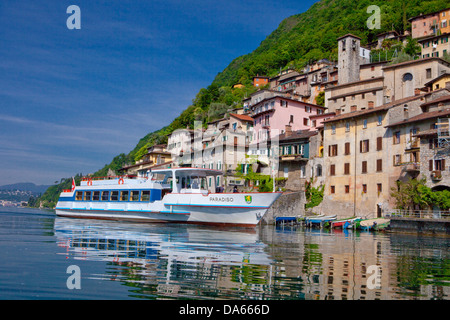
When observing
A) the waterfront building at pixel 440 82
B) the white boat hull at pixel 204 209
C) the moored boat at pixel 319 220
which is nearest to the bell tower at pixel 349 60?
the waterfront building at pixel 440 82

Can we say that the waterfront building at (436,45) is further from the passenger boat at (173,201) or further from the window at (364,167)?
the passenger boat at (173,201)

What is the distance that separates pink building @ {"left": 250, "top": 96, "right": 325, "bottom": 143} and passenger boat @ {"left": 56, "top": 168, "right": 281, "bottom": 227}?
30658 mm

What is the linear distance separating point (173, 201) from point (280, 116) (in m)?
37.9

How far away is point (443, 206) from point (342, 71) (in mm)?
43103

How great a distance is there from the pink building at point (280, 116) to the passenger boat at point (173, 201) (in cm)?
3066

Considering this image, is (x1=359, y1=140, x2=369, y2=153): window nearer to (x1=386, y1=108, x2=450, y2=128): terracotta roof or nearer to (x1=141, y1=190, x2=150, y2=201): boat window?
(x1=386, y1=108, x2=450, y2=128): terracotta roof

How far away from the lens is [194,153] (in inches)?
3118

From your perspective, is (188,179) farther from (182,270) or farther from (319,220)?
(182,270)

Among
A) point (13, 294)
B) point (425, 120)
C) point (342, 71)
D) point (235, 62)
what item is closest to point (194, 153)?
point (342, 71)

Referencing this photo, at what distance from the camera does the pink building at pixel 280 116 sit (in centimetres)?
6800

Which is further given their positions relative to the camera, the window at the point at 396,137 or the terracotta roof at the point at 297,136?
the terracotta roof at the point at 297,136

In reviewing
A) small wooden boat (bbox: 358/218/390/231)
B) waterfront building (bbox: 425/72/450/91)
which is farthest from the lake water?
waterfront building (bbox: 425/72/450/91)

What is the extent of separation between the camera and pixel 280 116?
68.8 metres
